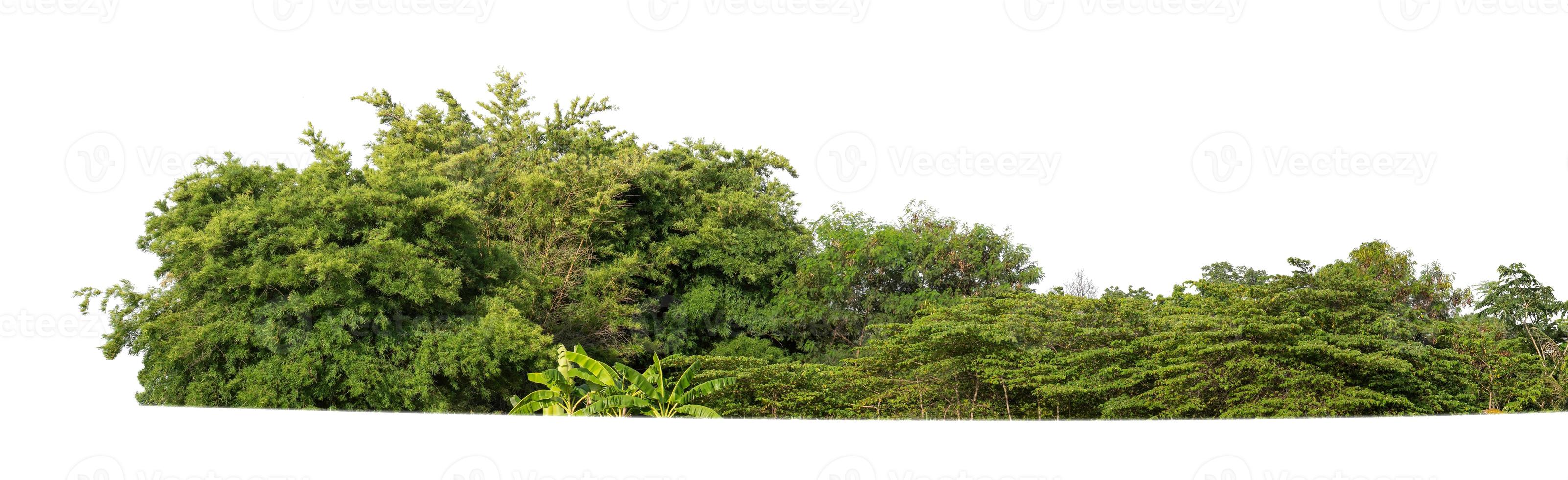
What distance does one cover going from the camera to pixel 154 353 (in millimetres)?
15547

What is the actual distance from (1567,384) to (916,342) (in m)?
9.70

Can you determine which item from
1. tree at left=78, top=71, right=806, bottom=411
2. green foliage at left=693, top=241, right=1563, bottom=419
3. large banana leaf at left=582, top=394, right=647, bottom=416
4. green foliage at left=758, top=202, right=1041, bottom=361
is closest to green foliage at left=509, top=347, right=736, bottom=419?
large banana leaf at left=582, top=394, right=647, bottom=416

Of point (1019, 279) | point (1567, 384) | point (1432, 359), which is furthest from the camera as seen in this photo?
point (1019, 279)

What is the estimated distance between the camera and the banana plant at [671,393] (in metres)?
13.5

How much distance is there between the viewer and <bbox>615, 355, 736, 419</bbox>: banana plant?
44.3 feet

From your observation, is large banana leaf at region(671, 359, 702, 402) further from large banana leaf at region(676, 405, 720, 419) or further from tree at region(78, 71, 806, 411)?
tree at region(78, 71, 806, 411)

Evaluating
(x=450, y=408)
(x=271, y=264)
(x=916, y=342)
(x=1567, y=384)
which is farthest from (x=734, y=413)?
(x=1567, y=384)

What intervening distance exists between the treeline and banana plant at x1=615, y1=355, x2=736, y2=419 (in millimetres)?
531

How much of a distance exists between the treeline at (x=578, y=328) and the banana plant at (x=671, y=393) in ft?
1.74

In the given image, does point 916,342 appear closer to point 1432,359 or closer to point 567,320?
point 1432,359

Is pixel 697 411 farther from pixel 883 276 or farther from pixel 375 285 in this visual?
pixel 883 276

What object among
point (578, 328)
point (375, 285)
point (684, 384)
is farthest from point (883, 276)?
point (375, 285)

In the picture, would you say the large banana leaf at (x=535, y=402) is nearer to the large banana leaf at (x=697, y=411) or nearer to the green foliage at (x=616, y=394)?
the green foliage at (x=616, y=394)

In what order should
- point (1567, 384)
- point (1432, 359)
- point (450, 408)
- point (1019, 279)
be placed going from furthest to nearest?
point (1019, 279) < point (450, 408) < point (1567, 384) < point (1432, 359)
